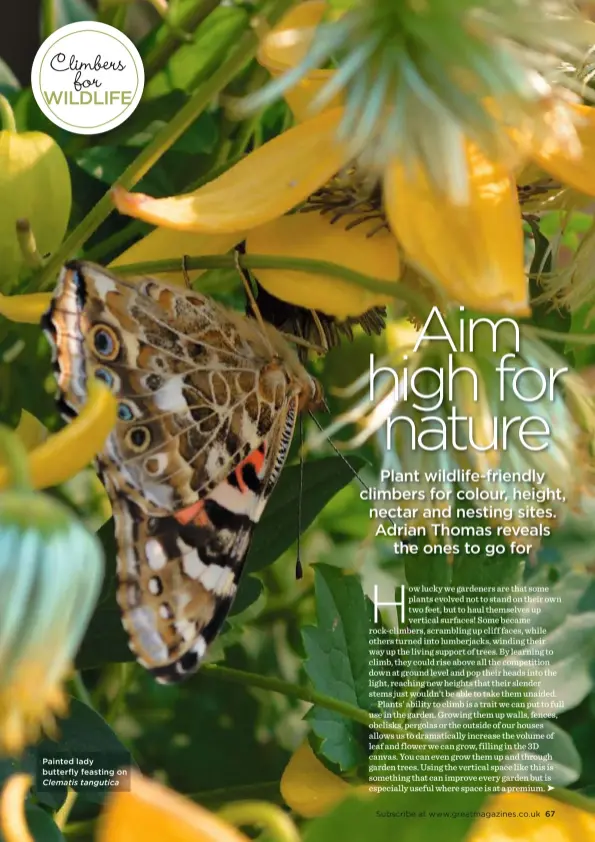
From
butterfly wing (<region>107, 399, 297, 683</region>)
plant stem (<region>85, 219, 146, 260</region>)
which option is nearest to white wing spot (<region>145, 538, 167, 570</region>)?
butterfly wing (<region>107, 399, 297, 683</region>)

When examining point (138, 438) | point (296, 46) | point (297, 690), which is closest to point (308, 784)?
point (297, 690)

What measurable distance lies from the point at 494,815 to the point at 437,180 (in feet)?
0.66

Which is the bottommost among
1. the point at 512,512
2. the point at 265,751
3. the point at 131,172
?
the point at 265,751

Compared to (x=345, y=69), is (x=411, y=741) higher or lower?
lower

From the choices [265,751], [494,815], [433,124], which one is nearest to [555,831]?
[494,815]

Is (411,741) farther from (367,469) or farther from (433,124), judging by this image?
(433,124)

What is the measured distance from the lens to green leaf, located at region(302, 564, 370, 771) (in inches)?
14.6

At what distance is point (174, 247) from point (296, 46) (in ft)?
0.25

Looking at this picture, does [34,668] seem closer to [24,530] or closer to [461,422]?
[24,530]

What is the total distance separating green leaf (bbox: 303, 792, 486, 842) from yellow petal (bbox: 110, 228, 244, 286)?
19cm

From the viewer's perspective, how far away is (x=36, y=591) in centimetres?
26

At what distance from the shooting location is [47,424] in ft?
1.22

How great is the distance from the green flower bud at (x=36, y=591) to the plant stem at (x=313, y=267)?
11 centimetres

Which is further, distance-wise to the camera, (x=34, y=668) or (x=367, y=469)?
(x=367, y=469)
